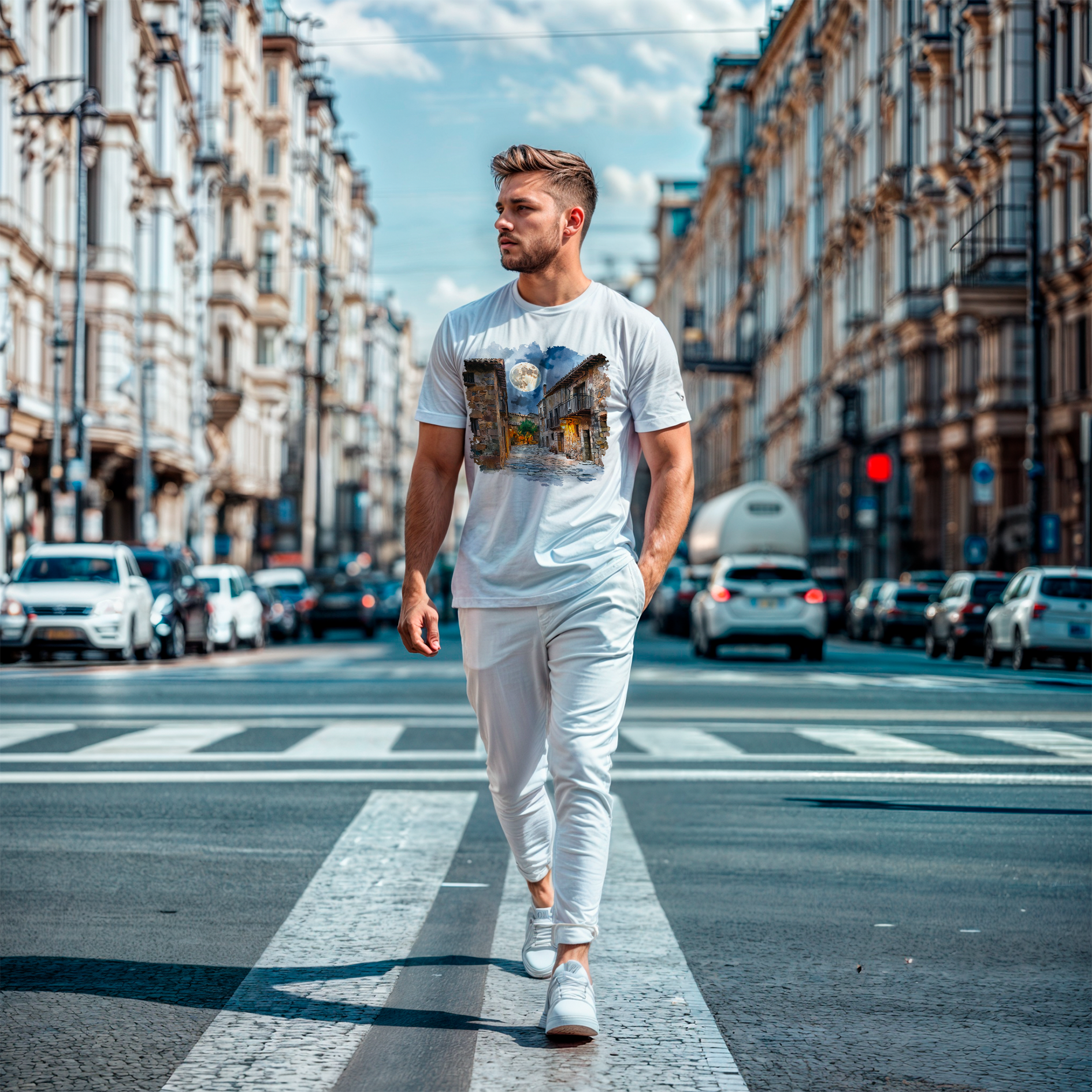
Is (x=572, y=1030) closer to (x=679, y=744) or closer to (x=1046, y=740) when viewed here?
(x=679, y=744)

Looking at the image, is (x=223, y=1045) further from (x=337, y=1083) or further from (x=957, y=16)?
(x=957, y=16)

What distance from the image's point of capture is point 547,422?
4570mm

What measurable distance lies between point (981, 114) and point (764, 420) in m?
41.0

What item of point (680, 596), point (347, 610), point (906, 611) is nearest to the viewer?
point (906, 611)

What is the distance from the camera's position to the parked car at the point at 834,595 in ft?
156

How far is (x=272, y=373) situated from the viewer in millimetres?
81812

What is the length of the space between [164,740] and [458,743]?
189cm

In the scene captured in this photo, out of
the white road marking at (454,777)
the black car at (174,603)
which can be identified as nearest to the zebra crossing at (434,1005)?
the white road marking at (454,777)

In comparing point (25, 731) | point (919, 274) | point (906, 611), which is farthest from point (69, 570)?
point (919, 274)

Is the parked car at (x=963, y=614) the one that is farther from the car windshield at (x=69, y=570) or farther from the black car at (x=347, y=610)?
the black car at (x=347, y=610)

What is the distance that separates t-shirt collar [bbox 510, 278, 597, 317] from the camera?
4664 millimetres

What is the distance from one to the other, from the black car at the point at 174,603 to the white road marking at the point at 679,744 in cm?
1594

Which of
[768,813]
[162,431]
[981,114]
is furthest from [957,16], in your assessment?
[768,813]

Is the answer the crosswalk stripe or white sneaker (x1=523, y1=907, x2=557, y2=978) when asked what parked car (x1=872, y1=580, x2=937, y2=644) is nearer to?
the crosswalk stripe
